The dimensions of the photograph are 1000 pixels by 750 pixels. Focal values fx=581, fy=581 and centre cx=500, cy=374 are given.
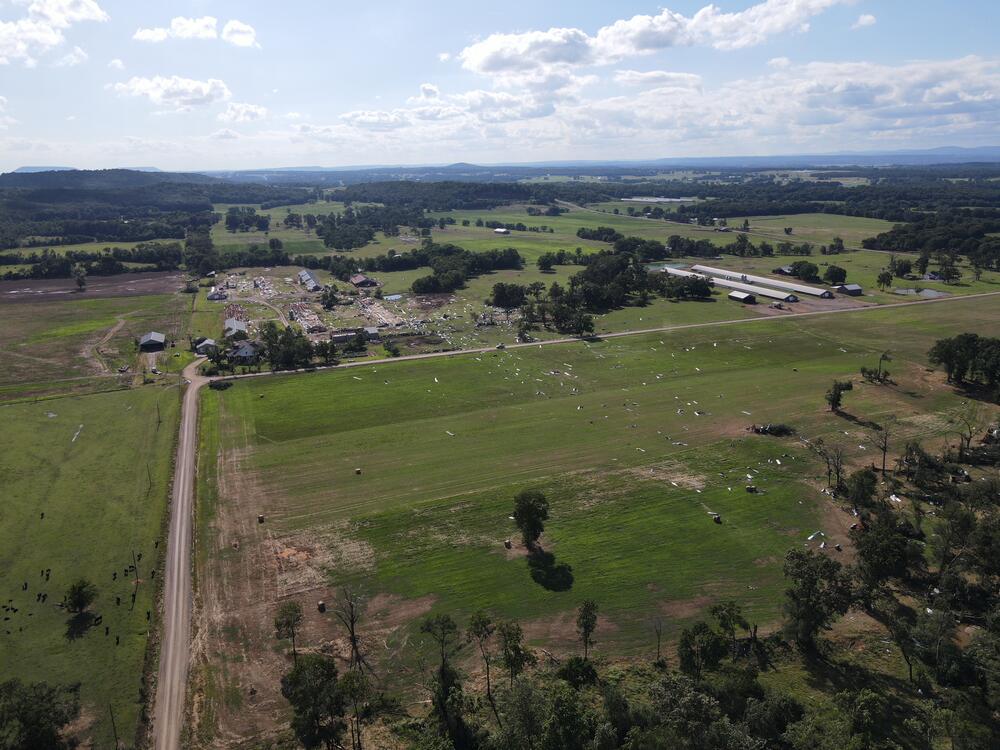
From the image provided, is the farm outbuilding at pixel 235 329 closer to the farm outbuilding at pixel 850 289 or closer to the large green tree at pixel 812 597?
the large green tree at pixel 812 597

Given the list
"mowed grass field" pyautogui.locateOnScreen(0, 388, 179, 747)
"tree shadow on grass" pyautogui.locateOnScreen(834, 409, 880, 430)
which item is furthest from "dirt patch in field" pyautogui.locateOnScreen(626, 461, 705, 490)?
"mowed grass field" pyautogui.locateOnScreen(0, 388, 179, 747)

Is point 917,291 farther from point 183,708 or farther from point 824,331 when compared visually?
point 183,708

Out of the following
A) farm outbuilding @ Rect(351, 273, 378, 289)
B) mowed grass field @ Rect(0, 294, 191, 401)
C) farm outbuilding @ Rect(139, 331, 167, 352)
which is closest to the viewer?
mowed grass field @ Rect(0, 294, 191, 401)

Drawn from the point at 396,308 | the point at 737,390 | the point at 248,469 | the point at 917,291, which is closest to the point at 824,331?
the point at 737,390

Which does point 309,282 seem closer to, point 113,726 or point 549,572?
point 549,572

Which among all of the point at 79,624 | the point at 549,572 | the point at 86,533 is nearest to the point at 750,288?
the point at 549,572

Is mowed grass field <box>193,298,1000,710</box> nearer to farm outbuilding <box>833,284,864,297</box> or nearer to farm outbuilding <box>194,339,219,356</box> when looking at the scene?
farm outbuilding <box>194,339,219,356</box>
